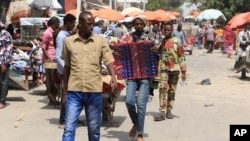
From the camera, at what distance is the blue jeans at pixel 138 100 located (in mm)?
6547

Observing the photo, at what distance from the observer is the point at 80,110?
5344 mm

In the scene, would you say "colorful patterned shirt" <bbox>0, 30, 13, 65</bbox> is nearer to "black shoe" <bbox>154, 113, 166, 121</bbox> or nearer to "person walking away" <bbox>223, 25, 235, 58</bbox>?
"black shoe" <bbox>154, 113, 166, 121</bbox>

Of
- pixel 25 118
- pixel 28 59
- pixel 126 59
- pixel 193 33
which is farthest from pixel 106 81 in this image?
pixel 193 33

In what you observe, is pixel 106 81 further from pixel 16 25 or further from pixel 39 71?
pixel 16 25

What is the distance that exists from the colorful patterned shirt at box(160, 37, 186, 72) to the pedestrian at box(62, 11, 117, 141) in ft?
9.50

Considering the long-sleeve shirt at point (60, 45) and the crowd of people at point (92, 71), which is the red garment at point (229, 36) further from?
the long-sleeve shirt at point (60, 45)

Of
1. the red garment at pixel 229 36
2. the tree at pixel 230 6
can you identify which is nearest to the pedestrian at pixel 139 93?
the red garment at pixel 229 36

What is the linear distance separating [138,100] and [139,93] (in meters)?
0.11

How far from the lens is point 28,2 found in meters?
19.2

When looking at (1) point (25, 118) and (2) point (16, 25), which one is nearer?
(1) point (25, 118)

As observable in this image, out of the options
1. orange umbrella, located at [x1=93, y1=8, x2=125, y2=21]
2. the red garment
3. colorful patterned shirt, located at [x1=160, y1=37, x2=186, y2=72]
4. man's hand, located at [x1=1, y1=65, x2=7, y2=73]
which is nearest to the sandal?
colorful patterned shirt, located at [x1=160, y1=37, x2=186, y2=72]

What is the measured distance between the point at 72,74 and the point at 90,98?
33 centimetres

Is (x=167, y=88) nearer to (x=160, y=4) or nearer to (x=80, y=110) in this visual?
(x=80, y=110)

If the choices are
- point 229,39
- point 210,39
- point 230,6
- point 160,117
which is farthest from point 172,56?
point 230,6
